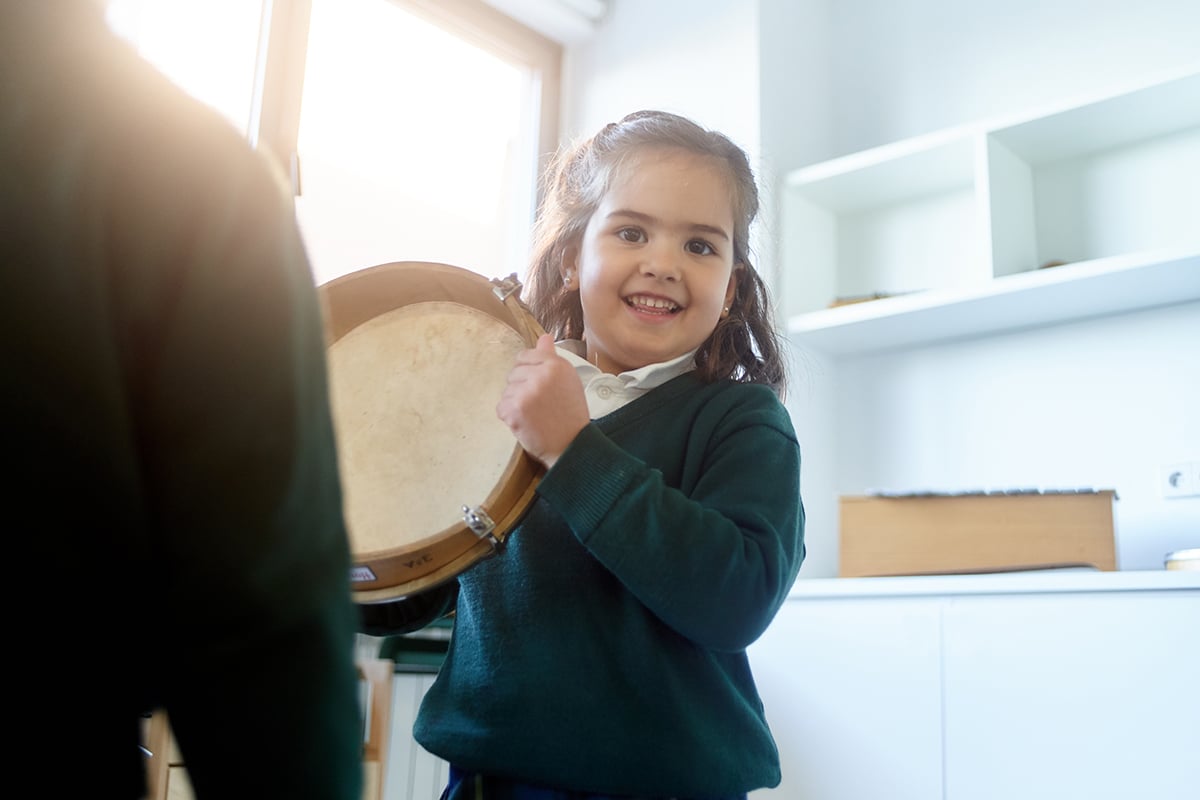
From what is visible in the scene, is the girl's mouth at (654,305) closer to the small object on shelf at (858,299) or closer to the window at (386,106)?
the window at (386,106)

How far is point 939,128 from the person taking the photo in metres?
2.92

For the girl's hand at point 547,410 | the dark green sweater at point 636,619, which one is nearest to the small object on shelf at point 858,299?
the dark green sweater at point 636,619

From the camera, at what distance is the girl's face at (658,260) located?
1229mm

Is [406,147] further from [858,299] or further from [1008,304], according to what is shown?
[1008,304]

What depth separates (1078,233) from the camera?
2627 millimetres

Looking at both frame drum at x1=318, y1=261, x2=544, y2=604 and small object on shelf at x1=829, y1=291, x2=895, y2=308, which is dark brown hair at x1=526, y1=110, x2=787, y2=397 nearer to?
frame drum at x1=318, y1=261, x2=544, y2=604

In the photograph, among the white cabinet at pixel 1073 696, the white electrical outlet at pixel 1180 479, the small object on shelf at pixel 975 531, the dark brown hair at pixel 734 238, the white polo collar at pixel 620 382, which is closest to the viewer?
the white polo collar at pixel 620 382

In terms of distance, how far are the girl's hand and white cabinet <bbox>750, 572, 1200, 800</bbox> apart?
1.27 m

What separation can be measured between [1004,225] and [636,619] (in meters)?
1.86

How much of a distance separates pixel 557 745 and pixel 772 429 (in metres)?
0.34

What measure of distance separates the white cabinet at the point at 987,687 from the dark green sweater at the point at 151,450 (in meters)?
1.68

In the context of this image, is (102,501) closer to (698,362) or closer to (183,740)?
(183,740)

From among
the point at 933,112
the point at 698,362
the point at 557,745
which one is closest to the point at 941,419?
the point at 933,112

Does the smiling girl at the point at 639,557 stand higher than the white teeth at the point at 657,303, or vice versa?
the white teeth at the point at 657,303
